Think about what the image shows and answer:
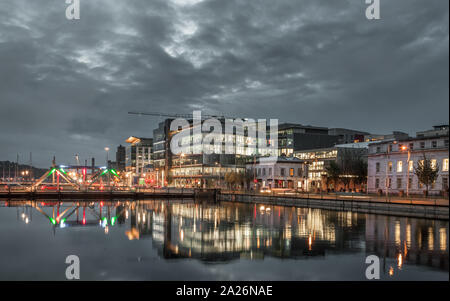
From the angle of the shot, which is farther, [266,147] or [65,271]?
[266,147]

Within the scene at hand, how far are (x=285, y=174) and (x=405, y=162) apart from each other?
45.8 m

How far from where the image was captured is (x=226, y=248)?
32094 millimetres

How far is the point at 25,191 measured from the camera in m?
97.4

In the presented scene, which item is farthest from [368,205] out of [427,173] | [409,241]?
[409,241]

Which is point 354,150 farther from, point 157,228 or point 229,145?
point 157,228

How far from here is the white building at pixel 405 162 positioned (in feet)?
235

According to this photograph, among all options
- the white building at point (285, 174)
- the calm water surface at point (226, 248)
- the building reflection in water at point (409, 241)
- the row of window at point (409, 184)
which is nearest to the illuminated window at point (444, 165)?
the row of window at point (409, 184)

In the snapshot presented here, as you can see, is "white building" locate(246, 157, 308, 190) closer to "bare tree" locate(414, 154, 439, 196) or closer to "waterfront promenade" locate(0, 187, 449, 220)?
"waterfront promenade" locate(0, 187, 449, 220)

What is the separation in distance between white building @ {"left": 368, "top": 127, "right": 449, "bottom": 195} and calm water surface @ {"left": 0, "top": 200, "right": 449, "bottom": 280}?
25861 millimetres

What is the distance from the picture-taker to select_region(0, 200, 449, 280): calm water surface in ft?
81.3

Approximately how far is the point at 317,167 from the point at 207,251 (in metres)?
101

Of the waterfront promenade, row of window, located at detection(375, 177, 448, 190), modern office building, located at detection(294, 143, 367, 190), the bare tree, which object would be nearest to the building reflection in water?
the waterfront promenade

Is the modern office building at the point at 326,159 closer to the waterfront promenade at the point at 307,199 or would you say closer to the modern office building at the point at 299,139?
the modern office building at the point at 299,139
